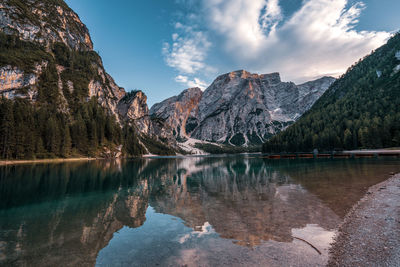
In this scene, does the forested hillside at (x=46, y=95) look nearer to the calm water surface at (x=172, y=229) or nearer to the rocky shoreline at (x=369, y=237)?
the calm water surface at (x=172, y=229)

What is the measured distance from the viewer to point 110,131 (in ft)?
476

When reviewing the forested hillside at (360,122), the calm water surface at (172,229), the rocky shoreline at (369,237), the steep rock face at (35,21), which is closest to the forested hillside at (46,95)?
the steep rock face at (35,21)

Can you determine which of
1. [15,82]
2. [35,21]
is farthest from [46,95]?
[35,21]

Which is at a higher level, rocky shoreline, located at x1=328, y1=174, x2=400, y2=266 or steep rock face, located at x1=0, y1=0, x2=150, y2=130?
steep rock face, located at x1=0, y1=0, x2=150, y2=130

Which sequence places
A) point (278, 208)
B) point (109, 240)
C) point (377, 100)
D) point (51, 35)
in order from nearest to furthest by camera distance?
point (109, 240)
point (278, 208)
point (377, 100)
point (51, 35)

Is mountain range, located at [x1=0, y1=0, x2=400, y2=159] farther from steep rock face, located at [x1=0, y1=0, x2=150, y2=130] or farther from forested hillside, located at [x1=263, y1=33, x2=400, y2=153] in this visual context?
steep rock face, located at [x1=0, y1=0, x2=150, y2=130]

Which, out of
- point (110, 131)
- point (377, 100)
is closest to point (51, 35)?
point (110, 131)

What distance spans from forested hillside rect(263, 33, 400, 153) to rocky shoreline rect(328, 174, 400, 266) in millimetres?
107492

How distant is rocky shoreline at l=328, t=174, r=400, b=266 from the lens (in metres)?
7.84

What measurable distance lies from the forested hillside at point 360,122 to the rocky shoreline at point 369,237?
10749 centimetres

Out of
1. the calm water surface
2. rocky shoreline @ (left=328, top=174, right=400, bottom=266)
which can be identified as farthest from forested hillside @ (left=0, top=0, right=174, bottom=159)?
rocky shoreline @ (left=328, top=174, right=400, bottom=266)

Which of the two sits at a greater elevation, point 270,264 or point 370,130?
point 370,130

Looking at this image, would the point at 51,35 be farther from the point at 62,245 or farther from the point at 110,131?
the point at 62,245

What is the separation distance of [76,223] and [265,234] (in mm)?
13005
